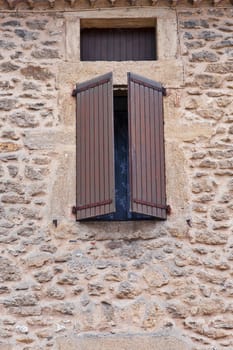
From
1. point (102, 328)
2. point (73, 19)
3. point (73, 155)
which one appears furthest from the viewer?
point (73, 19)

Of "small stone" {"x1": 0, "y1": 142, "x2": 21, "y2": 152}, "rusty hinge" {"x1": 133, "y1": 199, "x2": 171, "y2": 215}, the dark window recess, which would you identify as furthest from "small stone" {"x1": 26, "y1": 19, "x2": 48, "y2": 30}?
"rusty hinge" {"x1": 133, "y1": 199, "x2": 171, "y2": 215}

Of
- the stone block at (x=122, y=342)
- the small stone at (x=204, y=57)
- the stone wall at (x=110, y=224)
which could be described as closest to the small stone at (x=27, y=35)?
the stone wall at (x=110, y=224)

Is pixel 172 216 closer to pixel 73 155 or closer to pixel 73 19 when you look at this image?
pixel 73 155

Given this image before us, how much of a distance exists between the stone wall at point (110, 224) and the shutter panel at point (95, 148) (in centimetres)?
12

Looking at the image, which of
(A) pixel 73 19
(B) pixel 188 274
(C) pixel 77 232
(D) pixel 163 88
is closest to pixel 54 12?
(A) pixel 73 19

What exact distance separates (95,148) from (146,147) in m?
0.49

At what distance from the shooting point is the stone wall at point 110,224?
7.37m

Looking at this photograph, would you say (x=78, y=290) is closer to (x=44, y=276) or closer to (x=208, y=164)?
(x=44, y=276)

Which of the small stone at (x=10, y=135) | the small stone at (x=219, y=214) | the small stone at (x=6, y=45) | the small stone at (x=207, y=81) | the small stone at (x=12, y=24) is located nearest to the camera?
the small stone at (x=219, y=214)

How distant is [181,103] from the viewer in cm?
814

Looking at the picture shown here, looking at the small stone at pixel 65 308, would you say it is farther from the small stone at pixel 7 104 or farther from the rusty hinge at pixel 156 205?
the small stone at pixel 7 104

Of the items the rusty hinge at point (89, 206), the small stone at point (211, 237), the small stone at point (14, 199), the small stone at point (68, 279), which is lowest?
the small stone at point (68, 279)

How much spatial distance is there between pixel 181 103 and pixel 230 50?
0.80m

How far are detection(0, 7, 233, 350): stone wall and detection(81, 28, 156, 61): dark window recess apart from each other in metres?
0.20
